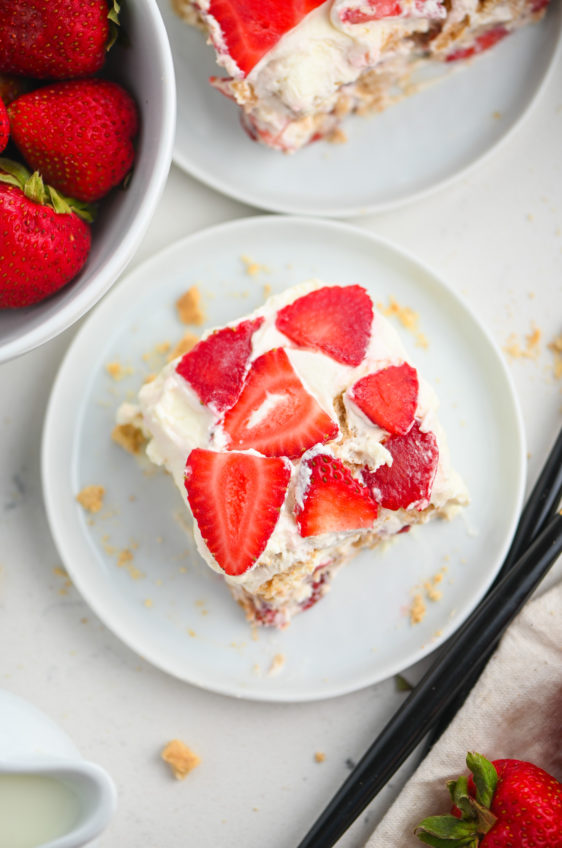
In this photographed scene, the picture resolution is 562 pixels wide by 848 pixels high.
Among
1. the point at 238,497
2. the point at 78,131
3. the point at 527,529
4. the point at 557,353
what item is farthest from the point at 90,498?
the point at 557,353

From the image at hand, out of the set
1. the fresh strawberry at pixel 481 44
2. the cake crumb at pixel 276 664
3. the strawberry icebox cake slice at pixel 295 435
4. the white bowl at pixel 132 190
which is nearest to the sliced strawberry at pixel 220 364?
the strawberry icebox cake slice at pixel 295 435

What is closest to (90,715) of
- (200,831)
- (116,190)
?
(200,831)

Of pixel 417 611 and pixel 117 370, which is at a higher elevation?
pixel 117 370

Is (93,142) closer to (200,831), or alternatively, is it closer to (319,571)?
(319,571)

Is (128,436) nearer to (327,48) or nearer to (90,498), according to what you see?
(90,498)

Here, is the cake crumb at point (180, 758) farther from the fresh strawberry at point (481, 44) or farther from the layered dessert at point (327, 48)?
the fresh strawberry at point (481, 44)
